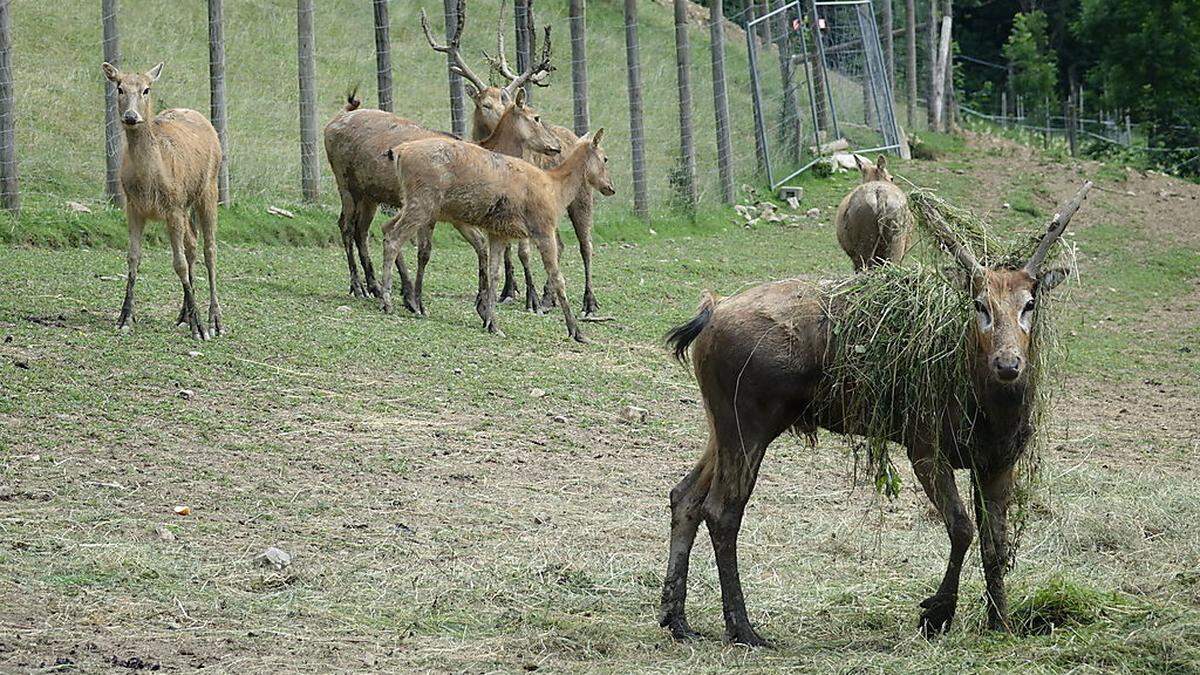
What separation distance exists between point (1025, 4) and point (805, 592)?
41.2 m

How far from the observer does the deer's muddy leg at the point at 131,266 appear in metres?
10.9

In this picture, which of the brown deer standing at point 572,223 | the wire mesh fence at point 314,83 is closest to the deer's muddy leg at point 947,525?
the brown deer standing at point 572,223

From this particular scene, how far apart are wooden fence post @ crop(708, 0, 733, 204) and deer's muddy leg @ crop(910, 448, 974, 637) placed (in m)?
15.6

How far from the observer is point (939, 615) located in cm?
620

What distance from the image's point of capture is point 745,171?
2311 cm

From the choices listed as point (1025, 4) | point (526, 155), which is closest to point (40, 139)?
point (526, 155)

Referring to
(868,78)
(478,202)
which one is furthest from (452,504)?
(868,78)

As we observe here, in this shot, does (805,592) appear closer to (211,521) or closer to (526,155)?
(211,521)

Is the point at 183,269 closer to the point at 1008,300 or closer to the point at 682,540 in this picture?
the point at 682,540

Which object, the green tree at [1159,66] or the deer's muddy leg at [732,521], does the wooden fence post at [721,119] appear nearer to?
the green tree at [1159,66]

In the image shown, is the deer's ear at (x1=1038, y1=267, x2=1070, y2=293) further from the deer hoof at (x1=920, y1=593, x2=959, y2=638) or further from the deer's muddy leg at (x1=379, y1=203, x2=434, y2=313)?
the deer's muddy leg at (x1=379, y1=203, x2=434, y2=313)

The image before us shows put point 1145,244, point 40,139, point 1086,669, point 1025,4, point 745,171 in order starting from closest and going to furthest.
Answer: point 1086,669, point 40,139, point 1145,244, point 745,171, point 1025,4

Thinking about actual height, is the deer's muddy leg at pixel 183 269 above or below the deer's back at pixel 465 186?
below

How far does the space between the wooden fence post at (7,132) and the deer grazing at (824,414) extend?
942cm
